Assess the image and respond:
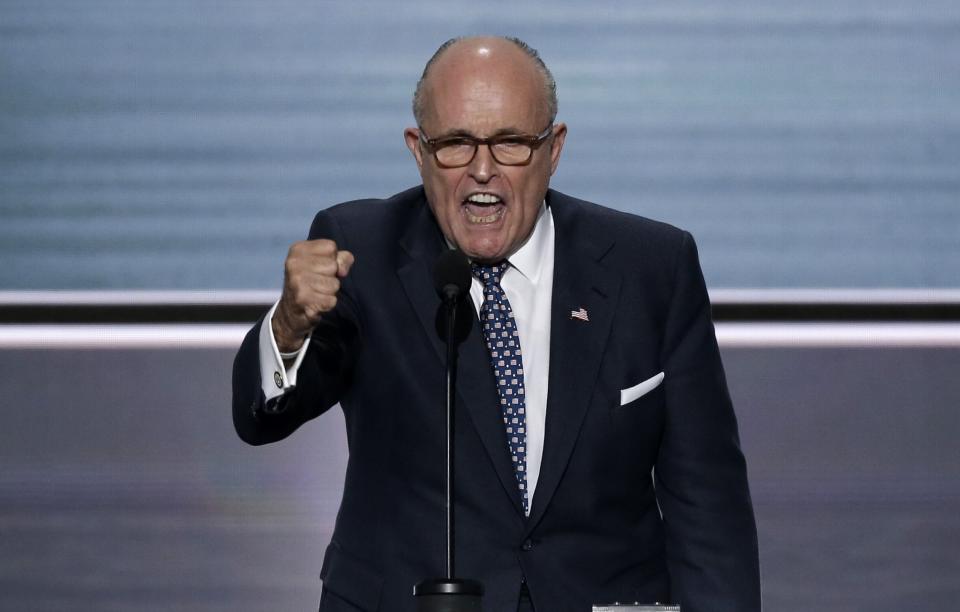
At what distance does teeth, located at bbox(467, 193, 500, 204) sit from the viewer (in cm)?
177

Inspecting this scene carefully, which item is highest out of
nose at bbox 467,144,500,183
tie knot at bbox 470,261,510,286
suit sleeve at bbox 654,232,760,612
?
nose at bbox 467,144,500,183

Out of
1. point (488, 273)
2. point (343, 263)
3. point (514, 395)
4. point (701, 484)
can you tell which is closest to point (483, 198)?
point (488, 273)

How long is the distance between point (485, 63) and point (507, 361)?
15.1 inches

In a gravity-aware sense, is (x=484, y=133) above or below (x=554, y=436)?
above

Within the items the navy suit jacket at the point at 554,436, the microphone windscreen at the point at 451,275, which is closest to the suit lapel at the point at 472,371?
the navy suit jacket at the point at 554,436

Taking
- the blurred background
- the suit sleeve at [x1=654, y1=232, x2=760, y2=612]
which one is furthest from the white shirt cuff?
the blurred background

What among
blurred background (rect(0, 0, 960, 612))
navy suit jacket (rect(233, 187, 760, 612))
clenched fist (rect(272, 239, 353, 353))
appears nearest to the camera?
clenched fist (rect(272, 239, 353, 353))

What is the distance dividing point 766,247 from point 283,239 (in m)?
1.00

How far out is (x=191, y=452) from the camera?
2.95 meters

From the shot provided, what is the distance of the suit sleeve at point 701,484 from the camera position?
1784 millimetres

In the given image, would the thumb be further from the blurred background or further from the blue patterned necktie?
the blurred background

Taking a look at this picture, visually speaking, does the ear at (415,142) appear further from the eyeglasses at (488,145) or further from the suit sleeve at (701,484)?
the suit sleeve at (701,484)

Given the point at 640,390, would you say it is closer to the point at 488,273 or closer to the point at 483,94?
the point at 488,273

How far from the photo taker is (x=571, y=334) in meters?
1.82
